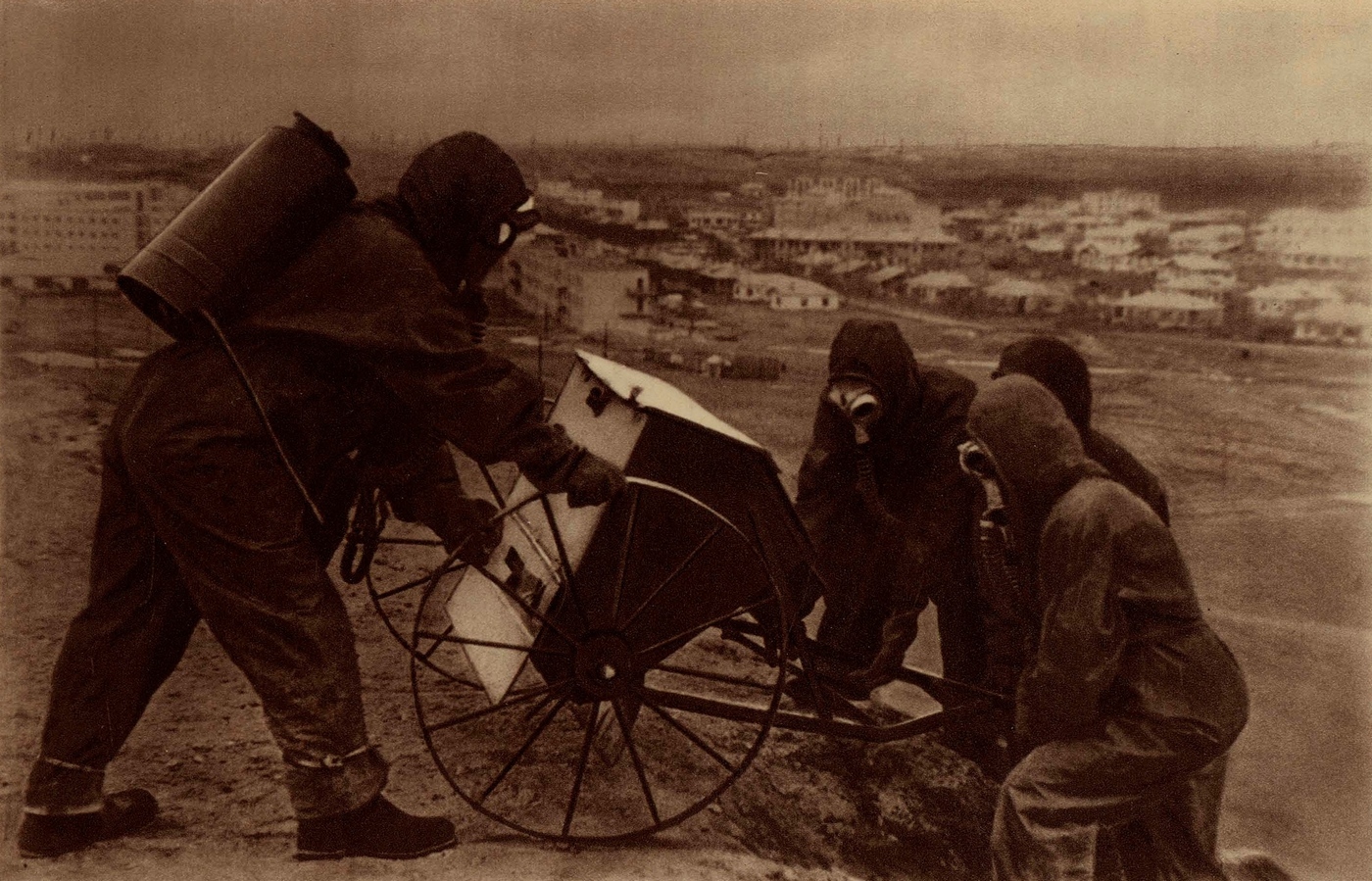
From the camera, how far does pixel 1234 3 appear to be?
13.8ft

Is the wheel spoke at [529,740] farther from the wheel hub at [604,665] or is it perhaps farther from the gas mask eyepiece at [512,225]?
the gas mask eyepiece at [512,225]

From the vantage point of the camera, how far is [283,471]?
Result: 3.41 meters

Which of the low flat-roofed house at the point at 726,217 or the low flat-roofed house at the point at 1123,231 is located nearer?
the low flat-roofed house at the point at 1123,231

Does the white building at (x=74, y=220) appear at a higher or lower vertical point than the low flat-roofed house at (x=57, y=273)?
higher

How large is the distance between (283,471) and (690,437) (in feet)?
3.58

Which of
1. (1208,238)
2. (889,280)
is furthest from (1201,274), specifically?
(889,280)

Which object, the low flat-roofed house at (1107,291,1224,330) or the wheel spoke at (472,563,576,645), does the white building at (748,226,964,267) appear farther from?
the wheel spoke at (472,563,576,645)

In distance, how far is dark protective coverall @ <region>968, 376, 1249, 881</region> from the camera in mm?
3441

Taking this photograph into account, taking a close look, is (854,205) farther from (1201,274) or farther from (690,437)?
(690,437)

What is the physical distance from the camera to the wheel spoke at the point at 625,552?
3.37 meters

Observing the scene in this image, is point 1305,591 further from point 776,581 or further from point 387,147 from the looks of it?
point 387,147

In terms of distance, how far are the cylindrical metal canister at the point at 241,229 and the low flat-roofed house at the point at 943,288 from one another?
198 cm

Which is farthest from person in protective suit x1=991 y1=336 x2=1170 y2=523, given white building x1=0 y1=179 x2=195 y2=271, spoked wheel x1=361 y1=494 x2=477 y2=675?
white building x1=0 y1=179 x2=195 y2=271

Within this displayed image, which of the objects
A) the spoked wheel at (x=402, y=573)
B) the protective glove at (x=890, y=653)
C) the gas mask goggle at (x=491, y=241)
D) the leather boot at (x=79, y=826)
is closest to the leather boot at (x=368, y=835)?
the leather boot at (x=79, y=826)
